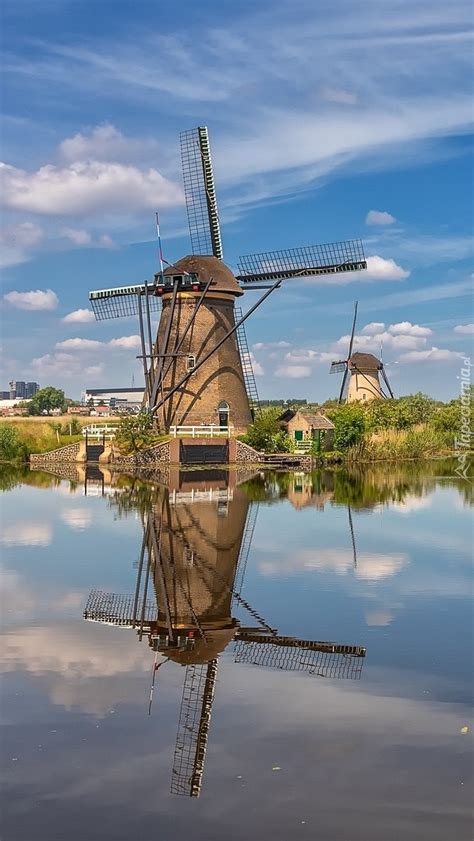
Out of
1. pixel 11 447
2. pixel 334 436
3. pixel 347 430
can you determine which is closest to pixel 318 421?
pixel 334 436

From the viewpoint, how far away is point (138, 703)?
802 cm

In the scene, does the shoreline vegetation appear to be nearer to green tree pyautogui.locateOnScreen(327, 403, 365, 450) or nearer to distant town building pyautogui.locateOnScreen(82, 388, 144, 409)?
green tree pyautogui.locateOnScreen(327, 403, 365, 450)

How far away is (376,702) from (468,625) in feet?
10.1

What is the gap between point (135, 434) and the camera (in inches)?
1578

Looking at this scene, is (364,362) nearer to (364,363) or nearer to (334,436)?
(364,363)

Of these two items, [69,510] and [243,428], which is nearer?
[69,510]

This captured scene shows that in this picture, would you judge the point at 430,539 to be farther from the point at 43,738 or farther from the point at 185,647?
the point at 43,738

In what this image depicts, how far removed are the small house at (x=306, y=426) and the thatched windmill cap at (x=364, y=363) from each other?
22.0 m

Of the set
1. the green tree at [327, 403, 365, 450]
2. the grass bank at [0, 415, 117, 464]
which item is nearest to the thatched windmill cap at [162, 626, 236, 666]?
the green tree at [327, 403, 365, 450]

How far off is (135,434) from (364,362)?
30.6 m

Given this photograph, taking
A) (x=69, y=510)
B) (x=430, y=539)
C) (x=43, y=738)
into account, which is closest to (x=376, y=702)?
(x=43, y=738)

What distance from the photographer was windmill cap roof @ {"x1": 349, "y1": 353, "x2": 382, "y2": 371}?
66.8 m

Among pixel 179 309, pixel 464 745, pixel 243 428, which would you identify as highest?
pixel 179 309

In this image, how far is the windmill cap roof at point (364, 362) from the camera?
2630 inches
